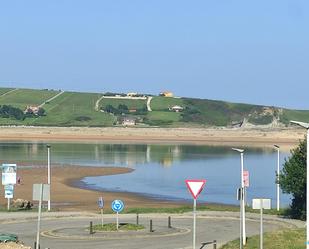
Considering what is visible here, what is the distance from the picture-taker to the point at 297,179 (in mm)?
46094

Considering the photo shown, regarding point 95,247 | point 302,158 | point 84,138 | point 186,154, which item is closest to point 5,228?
point 95,247

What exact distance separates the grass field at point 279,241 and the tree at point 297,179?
1005 cm

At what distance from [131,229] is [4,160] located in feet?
217

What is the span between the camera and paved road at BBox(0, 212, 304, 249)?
1403 inches

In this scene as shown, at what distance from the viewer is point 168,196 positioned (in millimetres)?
70125

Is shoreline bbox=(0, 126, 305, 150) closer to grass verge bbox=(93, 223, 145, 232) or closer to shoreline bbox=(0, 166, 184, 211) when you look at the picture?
shoreline bbox=(0, 166, 184, 211)

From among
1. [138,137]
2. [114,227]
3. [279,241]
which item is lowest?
[114,227]

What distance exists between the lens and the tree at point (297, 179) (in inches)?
1811

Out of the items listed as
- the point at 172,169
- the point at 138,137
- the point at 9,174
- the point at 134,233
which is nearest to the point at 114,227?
the point at 134,233

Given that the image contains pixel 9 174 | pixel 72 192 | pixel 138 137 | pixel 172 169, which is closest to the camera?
pixel 9 174

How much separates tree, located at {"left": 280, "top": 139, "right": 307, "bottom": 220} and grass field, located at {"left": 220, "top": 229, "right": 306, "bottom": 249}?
33.0ft

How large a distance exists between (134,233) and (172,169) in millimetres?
60740

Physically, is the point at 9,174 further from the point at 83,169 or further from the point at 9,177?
the point at 83,169

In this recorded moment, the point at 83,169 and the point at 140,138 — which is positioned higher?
the point at 140,138
